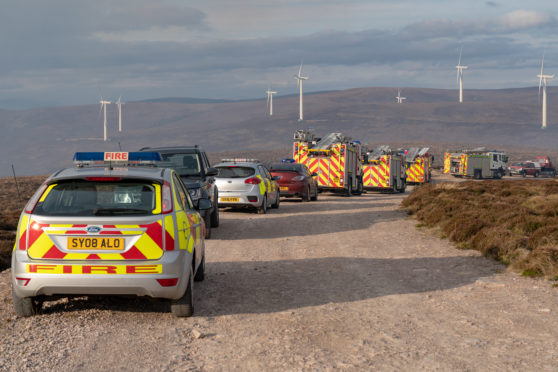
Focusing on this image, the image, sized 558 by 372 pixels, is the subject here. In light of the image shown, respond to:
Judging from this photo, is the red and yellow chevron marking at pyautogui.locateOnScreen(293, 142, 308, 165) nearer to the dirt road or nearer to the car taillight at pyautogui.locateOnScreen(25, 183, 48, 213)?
the dirt road

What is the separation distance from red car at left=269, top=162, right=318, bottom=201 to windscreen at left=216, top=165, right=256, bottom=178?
20.0 ft

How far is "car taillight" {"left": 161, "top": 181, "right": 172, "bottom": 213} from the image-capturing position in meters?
7.04

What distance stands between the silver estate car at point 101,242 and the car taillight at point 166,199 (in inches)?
0.4

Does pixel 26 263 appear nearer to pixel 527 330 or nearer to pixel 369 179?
pixel 527 330

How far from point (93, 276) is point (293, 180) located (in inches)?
767

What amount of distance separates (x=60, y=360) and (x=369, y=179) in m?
35.8

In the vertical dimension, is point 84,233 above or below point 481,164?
above

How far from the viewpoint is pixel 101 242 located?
6.75 meters

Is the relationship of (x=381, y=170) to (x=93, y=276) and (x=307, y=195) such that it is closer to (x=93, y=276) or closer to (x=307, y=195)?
(x=307, y=195)

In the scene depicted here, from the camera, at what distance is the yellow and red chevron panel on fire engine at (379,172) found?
4022cm

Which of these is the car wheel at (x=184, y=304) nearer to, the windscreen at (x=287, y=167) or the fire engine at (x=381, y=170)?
the windscreen at (x=287, y=167)

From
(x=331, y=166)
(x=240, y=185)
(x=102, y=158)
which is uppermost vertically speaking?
(x=102, y=158)

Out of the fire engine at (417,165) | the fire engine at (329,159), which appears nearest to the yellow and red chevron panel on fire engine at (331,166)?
the fire engine at (329,159)

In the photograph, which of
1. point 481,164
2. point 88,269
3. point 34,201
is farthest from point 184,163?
point 481,164
